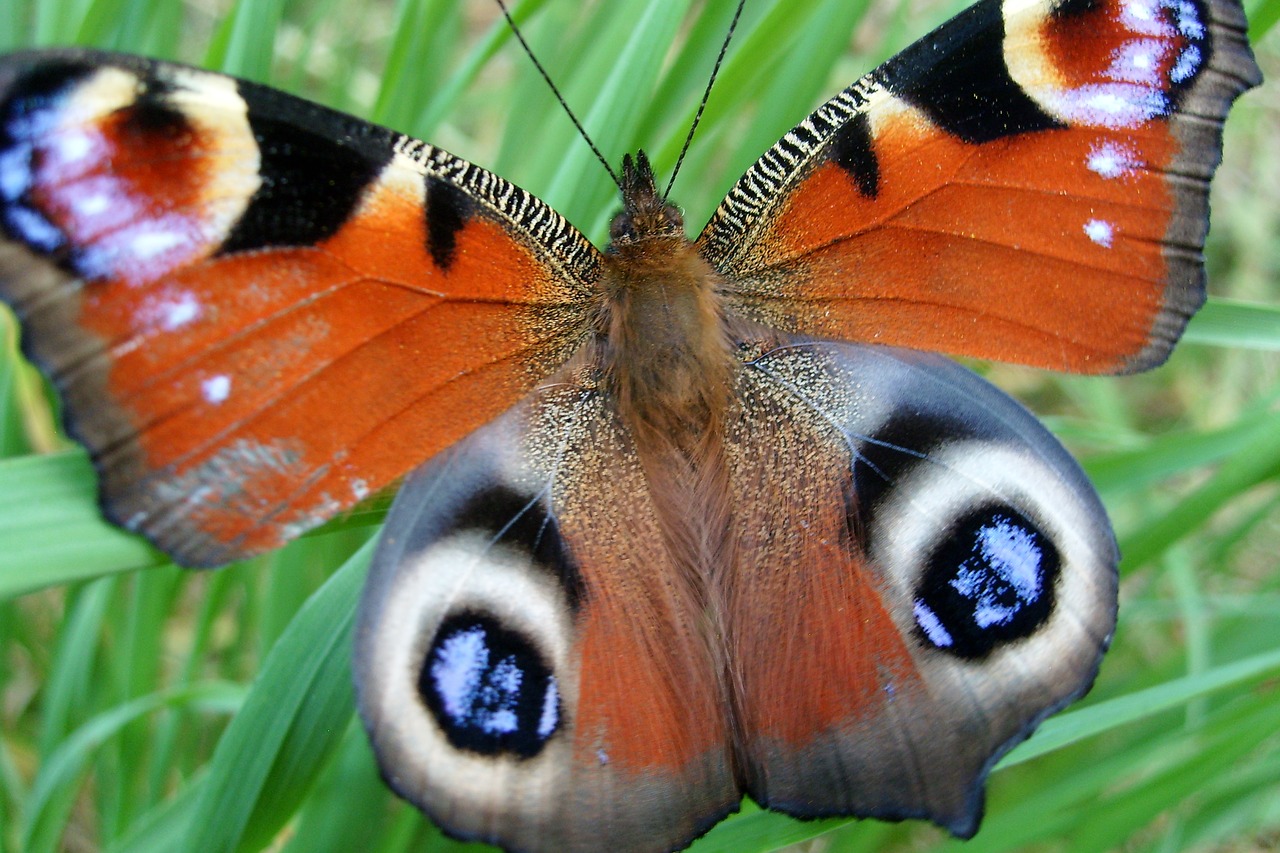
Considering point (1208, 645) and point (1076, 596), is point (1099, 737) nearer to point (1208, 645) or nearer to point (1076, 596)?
point (1208, 645)

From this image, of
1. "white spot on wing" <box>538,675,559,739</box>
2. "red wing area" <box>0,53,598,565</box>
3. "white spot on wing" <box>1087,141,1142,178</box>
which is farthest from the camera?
"white spot on wing" <box>1087,141,1142,178</box>

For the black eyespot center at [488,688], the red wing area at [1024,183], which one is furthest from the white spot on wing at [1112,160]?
the black eyespot center at [488,688]

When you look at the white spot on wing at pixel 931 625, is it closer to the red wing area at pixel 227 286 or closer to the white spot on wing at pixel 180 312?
the red wing area at pixel 227 286

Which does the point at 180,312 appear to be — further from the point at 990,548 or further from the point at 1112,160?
the point at 1112,160

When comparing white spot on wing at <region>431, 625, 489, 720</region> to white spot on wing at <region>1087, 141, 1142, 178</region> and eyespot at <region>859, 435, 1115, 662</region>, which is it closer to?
eyespot at <region>859, 435, 1115, 662</region>

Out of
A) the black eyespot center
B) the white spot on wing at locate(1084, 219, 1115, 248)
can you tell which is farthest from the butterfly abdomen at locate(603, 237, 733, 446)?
the white spot on wing at locate(1084, 219, 1115, 248)

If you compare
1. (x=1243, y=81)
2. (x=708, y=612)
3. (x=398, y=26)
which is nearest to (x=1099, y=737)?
(x=708, y=612)

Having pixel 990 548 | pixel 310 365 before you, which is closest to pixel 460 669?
pixel 310 365
